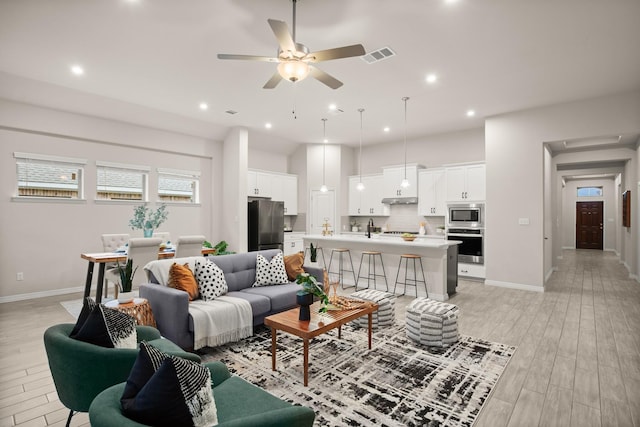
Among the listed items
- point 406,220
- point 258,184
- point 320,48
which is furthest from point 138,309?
point 406,220

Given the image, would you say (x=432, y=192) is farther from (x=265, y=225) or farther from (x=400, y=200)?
(x=265, y=225)

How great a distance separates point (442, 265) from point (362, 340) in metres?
2.24

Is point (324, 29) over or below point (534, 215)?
over

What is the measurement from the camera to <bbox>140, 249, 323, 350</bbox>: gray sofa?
3004mm

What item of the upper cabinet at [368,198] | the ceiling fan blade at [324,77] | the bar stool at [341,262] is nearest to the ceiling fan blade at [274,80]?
the ceiling fan blade at [324,77]

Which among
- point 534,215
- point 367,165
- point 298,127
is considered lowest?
point 534,215

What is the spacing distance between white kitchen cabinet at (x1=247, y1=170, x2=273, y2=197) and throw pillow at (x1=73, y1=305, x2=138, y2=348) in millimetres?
5894

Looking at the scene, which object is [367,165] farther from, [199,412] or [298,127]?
[199,412]

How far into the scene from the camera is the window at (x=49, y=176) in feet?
17.1

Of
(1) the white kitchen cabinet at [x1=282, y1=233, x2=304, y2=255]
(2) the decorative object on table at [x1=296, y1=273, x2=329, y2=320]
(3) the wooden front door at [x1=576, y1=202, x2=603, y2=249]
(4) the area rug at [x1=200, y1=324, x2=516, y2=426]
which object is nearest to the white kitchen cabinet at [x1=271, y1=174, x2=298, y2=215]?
(1) the white kitchen cabinet at [x1=282, y1=233, x2=304, y2=255]

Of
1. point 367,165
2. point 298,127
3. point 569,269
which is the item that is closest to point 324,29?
point 298,127

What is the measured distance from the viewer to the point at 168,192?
6895mm

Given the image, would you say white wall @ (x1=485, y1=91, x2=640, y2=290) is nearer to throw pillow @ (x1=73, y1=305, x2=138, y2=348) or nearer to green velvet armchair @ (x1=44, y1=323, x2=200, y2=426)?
green velvet armchair @ (x1=44, y1=323, x2=200, y2=426)

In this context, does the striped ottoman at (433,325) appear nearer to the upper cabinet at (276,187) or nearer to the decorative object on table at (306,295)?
the decorative object on table at (306,295)
